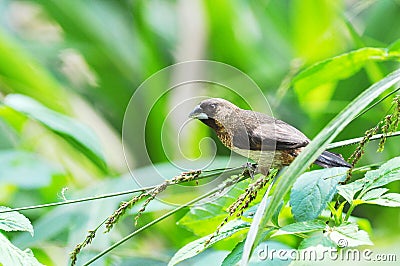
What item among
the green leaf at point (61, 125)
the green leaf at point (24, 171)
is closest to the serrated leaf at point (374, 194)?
the green leaf at point (61, 125)

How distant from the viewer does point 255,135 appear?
1.40ft

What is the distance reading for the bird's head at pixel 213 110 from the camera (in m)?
0.43

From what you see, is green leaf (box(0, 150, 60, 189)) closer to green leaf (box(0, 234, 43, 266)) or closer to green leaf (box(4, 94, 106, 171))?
green leaf (box(4, 94, 106, 171))

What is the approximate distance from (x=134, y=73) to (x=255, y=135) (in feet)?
4.77

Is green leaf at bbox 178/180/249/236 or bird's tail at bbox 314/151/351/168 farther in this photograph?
green leaf at bbox 178/180/249/236

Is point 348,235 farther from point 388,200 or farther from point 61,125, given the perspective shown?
point 61,125

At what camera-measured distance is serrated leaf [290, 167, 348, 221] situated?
1.40 feet

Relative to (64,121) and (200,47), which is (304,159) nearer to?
(64,121)

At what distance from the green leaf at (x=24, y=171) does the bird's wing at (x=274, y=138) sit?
722mm

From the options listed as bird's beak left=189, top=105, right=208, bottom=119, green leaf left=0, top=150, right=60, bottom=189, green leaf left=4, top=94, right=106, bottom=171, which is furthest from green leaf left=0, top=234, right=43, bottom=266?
green leaf left=0, top=150, right=60, bottom=189

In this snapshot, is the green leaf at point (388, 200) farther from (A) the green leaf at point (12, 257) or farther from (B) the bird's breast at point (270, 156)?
(A) the green leaf at point (12, 257)

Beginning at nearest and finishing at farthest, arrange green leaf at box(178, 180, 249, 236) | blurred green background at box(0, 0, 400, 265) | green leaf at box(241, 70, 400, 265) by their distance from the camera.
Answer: green leaf at box(241, 70, 400, 265) → green leaf at box(178, 180, 249, 236) → blurred green background at box(0, 0, 400, 265)

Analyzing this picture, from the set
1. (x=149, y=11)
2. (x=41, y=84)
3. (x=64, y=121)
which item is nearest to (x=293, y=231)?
(x=64, y=121)

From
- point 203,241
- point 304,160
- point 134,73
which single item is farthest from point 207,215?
Result: point 134,73
